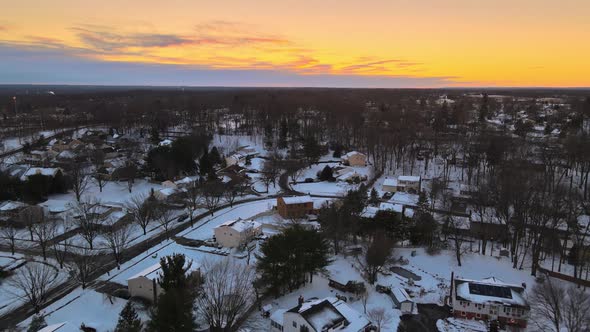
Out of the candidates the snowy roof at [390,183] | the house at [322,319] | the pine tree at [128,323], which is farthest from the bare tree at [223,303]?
the snowy roof at [390,183]

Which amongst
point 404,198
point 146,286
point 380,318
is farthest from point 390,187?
point 146,286

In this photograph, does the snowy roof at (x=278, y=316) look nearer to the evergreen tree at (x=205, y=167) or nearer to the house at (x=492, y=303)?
the house at (x=492, y=303)

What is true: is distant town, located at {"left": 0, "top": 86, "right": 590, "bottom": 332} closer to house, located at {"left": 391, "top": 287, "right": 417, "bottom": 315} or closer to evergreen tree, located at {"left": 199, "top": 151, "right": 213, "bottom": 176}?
house, located at {"left": 391, "top": 287, "right": 417, "bottom": 315}

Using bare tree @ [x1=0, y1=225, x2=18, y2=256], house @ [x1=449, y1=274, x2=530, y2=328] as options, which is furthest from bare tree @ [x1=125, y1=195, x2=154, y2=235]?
house @ [x1=449, y1=274, x2=530, y2=328]

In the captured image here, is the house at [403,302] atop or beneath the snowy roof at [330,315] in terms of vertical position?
beneath

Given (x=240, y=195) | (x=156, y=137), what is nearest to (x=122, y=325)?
(x=240, y=195)
